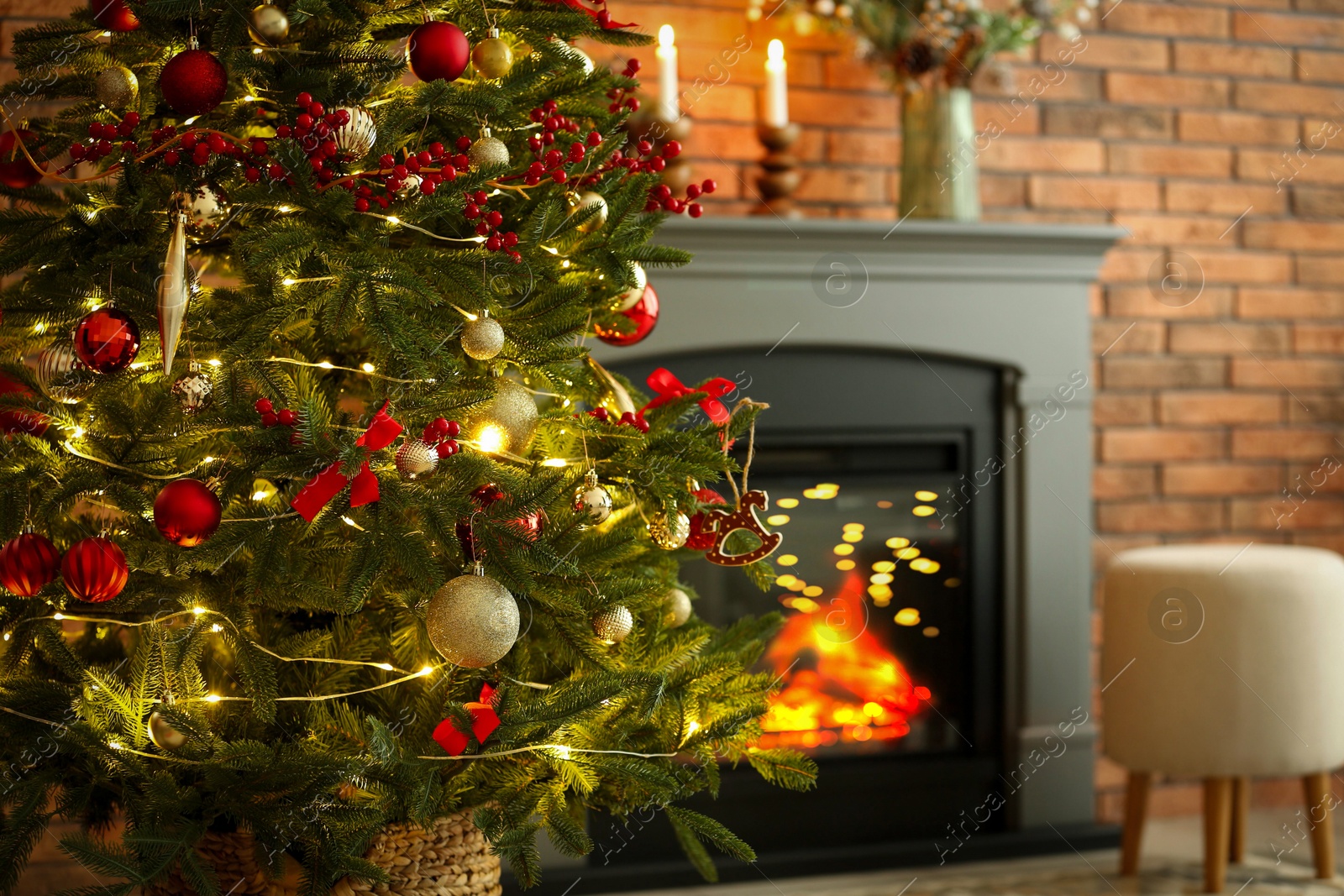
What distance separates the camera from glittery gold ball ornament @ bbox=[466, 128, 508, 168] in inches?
44.6

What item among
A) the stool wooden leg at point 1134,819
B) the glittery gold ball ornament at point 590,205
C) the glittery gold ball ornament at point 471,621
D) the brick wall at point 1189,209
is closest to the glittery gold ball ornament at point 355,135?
the glittery gold ball ornament at point 590,205

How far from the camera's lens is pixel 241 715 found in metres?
1.18

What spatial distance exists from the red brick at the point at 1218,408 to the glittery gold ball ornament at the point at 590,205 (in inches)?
73.4

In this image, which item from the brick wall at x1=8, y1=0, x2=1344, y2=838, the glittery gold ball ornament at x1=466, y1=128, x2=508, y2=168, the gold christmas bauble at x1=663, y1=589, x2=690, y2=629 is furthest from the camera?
the brick wall at x1=8, y1=0, x2=1344, y2=838

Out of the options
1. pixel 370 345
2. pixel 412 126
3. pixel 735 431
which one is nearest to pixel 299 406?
pixel 370 345

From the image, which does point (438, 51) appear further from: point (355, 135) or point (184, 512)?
point (184, 512)

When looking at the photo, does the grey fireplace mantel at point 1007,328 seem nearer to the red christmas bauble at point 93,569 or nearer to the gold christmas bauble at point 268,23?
→ the gold christmas bauble at point 268,23

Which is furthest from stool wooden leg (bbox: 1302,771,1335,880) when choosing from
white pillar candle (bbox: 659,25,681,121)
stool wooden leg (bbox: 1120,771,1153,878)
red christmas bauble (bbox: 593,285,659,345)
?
white pillar candle (bbox: 659,25,681,121)

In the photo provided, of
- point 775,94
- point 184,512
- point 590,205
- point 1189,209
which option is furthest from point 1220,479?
point 184,512

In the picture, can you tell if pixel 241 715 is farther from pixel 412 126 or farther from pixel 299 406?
pixel 412 126

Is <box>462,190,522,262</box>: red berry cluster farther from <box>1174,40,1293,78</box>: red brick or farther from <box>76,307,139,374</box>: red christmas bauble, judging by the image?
<box>1174,40,1293,78</box>: red brick

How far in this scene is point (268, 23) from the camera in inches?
43.4

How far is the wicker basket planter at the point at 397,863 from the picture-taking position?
3.86ft

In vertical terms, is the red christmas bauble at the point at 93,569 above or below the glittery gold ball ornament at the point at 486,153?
below
